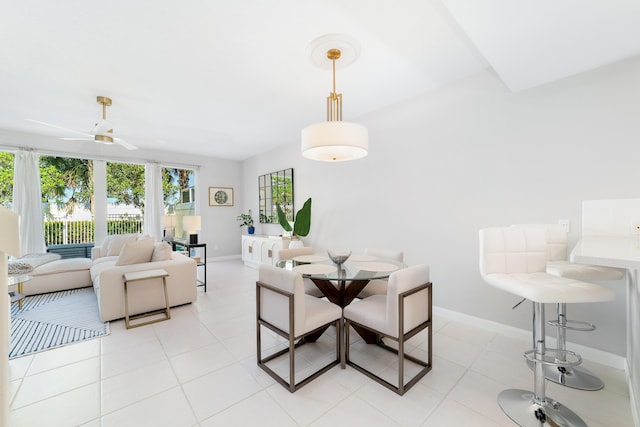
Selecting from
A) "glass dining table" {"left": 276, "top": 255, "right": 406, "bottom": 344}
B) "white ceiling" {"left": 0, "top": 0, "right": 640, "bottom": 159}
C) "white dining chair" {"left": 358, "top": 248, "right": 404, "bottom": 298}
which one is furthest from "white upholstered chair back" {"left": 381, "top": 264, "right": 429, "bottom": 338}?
"white ceiling" {"left": 0, "top": 0, "right": 640, "bottom": 159}

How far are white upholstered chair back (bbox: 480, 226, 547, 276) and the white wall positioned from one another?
809 mm

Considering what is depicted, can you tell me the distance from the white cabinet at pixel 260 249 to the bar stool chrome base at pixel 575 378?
12.1 ft

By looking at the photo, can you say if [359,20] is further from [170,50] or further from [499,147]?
[499,147]

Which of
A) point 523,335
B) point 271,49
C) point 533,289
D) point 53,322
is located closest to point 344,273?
point 533,289

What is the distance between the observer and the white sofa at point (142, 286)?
111 inches

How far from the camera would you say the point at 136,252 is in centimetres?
322

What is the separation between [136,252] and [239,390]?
7.56 feet

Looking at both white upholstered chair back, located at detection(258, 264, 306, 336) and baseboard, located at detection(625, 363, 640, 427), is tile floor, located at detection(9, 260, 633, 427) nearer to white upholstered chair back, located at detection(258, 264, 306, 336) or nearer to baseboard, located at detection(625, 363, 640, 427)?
baseboard, located at detection(625, 363, 640, 427)

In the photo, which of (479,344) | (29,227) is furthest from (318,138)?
(29,227)

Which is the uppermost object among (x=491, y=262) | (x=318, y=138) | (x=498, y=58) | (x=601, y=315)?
(x=498, y=58)

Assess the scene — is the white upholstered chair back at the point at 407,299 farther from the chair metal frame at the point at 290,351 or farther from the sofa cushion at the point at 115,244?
the sofa cushion at the point at 115,244

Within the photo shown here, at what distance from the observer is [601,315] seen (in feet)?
6.82

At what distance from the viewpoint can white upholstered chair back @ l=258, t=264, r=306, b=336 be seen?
5.75 ft

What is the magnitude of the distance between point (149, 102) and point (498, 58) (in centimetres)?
357
